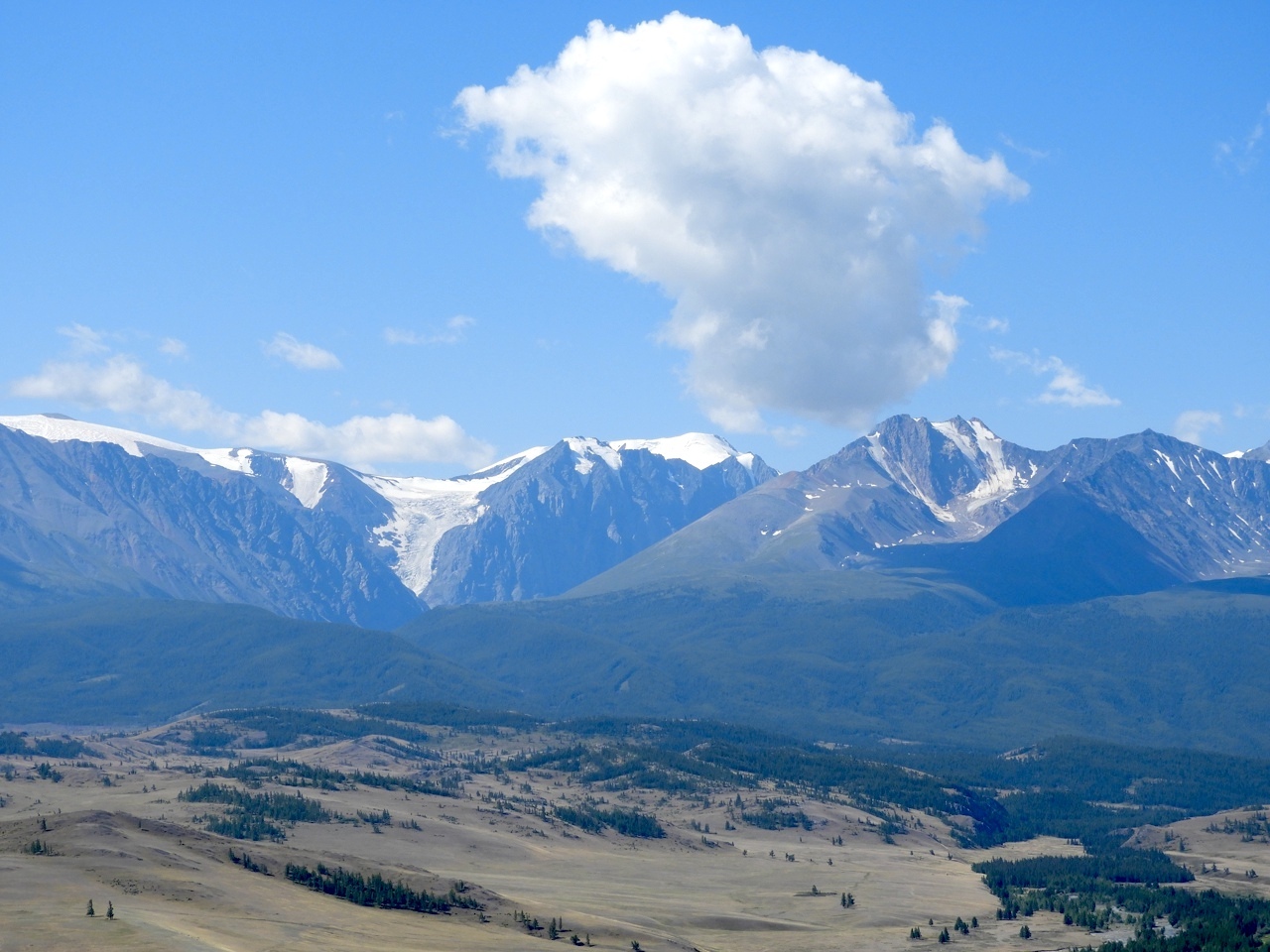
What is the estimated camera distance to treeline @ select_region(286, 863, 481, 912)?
567ft

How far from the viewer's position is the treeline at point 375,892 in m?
173

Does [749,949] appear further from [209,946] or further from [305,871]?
[209,946]

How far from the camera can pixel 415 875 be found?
607 ft

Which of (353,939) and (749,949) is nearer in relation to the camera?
(353,939)

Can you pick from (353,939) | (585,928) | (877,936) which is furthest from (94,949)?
(877,936)

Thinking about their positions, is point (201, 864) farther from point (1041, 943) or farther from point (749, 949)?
point (1041, 943)

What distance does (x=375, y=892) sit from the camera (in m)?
174

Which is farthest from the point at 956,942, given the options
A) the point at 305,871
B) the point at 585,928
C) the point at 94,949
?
the point at 94,949

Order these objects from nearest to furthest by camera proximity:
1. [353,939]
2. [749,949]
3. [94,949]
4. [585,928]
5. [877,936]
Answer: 1. [94,949]
2. [353,939]
3. [585,928]
4. [749,949]
5. [877,936]

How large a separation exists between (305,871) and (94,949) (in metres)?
52.8

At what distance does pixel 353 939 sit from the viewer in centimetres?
14900

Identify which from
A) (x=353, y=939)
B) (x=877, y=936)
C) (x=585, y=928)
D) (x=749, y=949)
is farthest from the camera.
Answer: (x=877, y=936)

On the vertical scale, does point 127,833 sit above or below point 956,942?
above

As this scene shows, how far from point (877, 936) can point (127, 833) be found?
83.5 metres
